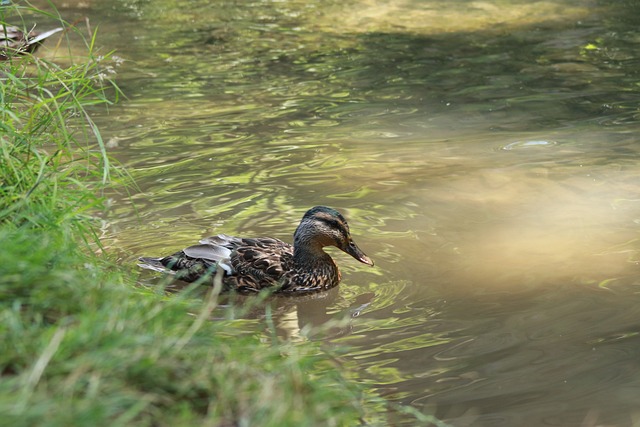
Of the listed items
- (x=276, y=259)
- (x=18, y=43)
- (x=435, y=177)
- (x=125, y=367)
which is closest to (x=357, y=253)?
(x=276, y=259)

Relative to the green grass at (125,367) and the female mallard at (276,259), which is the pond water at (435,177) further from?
the green grass at (125,367)

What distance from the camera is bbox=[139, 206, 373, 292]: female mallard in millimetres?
7191

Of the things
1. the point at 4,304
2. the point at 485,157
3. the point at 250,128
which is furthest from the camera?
the point at 250,128

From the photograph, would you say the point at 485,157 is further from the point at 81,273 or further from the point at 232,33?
the point at 232,33

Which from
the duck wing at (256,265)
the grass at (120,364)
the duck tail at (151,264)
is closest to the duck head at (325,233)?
the duck wing at (256,265)

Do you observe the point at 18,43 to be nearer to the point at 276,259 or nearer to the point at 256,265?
the point at 256,265

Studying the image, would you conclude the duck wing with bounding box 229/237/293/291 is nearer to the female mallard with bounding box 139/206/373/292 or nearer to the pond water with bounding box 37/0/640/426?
the female mallard with bounding box 139/206/373/292

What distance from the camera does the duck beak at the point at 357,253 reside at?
7281mm

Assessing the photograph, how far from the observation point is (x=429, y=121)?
11195 millimetres

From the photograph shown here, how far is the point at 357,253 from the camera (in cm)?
733

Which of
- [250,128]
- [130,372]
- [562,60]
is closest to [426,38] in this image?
[562,60]

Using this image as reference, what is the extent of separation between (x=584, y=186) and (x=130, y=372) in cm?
598

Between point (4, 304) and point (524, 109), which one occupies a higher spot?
point (4, 304)

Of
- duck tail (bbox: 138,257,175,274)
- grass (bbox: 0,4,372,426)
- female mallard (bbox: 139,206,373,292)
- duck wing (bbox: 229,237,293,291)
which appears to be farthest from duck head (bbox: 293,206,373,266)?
grass (bbox: 0,4,372,426)
